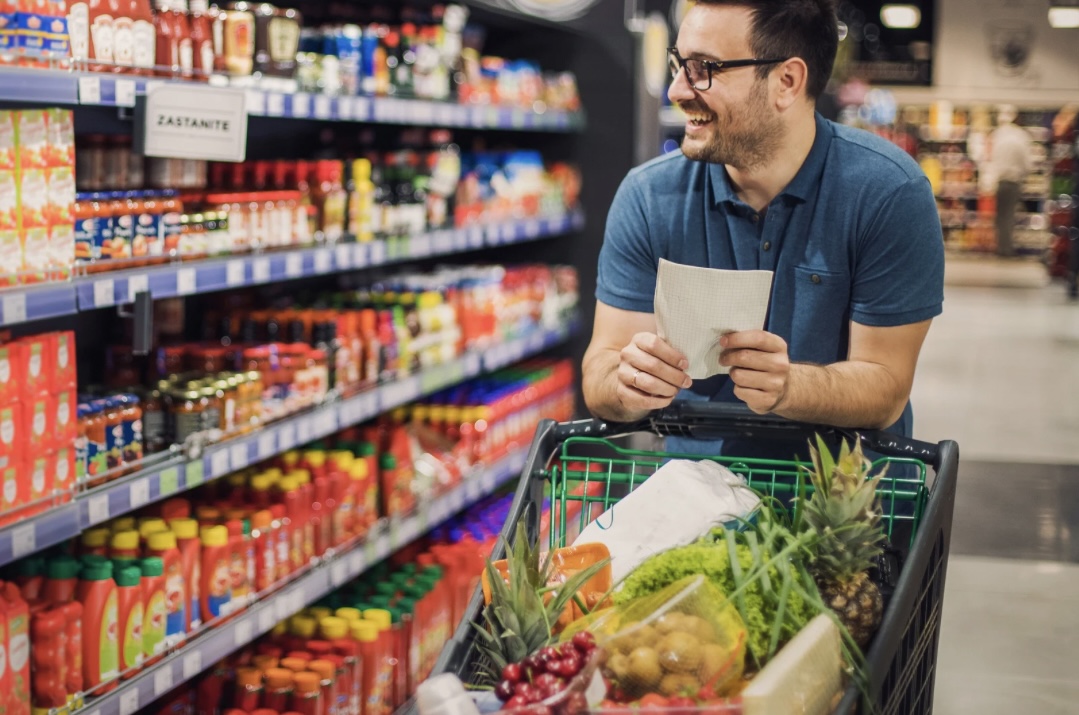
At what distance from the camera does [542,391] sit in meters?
5.65

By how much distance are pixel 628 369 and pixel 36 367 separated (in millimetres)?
1284

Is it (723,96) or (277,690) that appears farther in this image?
(277,690)

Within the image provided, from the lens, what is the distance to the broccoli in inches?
59.7

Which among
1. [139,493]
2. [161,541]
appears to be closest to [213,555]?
[161,541]

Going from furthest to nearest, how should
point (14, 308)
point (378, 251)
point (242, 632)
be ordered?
point (378, 251) → point (242, 632) → point (14, 308)

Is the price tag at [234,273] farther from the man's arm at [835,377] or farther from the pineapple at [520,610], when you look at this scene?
the pineapple at [520,610]

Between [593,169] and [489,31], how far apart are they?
2.73 feet

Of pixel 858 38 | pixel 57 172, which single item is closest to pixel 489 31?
pixel 57 172

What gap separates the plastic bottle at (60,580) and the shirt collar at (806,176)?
1.58 meters

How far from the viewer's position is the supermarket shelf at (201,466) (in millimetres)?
2453

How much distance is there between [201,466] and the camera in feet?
9.85

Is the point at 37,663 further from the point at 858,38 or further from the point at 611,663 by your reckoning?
the point at 858,38

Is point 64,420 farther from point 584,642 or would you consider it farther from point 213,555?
point 584,642

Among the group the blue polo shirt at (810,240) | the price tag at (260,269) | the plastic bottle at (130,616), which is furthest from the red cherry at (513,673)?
the price tag at (260,269)
